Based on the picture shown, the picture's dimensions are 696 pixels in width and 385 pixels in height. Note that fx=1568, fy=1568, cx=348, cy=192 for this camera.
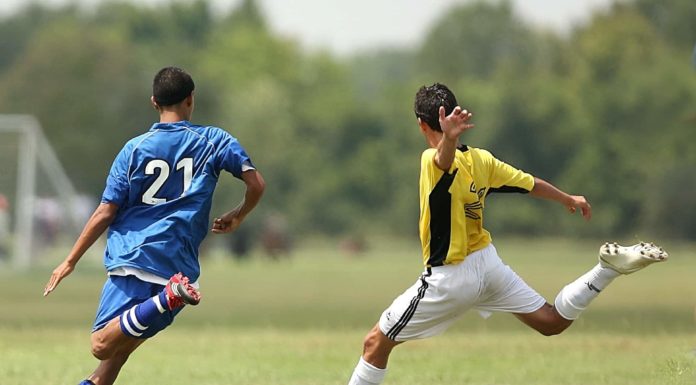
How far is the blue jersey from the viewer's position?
8.71m

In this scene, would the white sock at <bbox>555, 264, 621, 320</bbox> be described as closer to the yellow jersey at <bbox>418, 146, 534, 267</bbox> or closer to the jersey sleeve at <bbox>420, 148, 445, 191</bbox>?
the yellow jersey at <bbox>418, 146, 534, 267</bbox>

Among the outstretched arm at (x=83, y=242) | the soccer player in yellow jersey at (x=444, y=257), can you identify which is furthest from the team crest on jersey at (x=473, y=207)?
the outstretched arm at (x=83, y=242)

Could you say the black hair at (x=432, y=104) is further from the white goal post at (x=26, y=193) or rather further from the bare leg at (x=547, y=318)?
the white goal post at (x=26, y=193)

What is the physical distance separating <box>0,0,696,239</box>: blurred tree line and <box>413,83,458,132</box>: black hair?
172 ft

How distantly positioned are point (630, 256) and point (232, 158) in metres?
2.43

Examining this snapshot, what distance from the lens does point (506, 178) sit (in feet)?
30.7

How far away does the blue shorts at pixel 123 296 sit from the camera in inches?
342

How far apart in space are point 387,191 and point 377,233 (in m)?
4.28

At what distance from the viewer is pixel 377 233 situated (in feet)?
279

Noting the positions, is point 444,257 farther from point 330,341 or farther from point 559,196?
point 330,341

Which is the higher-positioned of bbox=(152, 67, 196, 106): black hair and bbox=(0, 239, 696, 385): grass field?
bbox=(152, 67, 196, 106): black hair

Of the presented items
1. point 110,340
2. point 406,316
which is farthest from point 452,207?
point 110,340

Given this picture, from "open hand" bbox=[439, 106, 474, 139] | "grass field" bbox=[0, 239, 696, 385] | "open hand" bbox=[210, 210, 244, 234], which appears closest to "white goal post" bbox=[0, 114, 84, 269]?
"grass field" bbox=[0, 239, 696, 385]

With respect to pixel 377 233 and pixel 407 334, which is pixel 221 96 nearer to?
pixel 377 233
